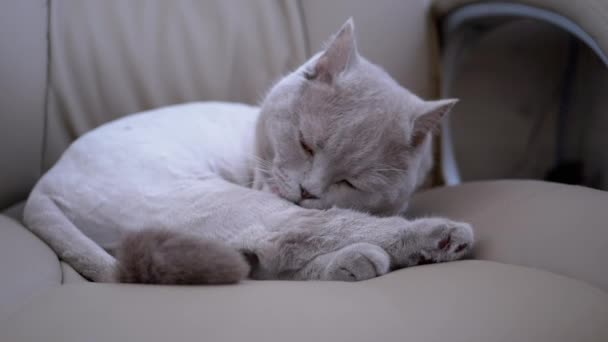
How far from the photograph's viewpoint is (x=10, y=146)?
1391 mm

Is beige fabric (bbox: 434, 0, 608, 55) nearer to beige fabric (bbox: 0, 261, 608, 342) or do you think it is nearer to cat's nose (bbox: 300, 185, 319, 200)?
beige fabric (bbox: 0, 261, 608, 342)

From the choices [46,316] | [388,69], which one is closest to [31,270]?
[46,316]

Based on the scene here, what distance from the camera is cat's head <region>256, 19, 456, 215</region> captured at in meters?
1.11

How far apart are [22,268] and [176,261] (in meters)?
0.30

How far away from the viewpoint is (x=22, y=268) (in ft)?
3.05

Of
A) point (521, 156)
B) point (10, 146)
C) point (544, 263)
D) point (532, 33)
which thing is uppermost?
point (532, 33)

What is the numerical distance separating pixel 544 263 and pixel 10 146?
4.42 feet

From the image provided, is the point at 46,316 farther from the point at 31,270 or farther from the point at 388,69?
the point at 388,69

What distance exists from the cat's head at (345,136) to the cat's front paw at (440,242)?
183 mm

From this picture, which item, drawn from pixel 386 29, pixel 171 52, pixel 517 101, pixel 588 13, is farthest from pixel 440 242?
pixel 517 101

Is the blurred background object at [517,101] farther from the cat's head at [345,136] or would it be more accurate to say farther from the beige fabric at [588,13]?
the cat's head at [345,136]

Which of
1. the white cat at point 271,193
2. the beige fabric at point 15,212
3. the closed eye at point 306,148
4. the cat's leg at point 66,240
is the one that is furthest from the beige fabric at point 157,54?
Answer: the closed eye at point 306,148

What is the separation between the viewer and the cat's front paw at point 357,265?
0.93 meters

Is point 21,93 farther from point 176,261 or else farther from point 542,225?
point 542,225
